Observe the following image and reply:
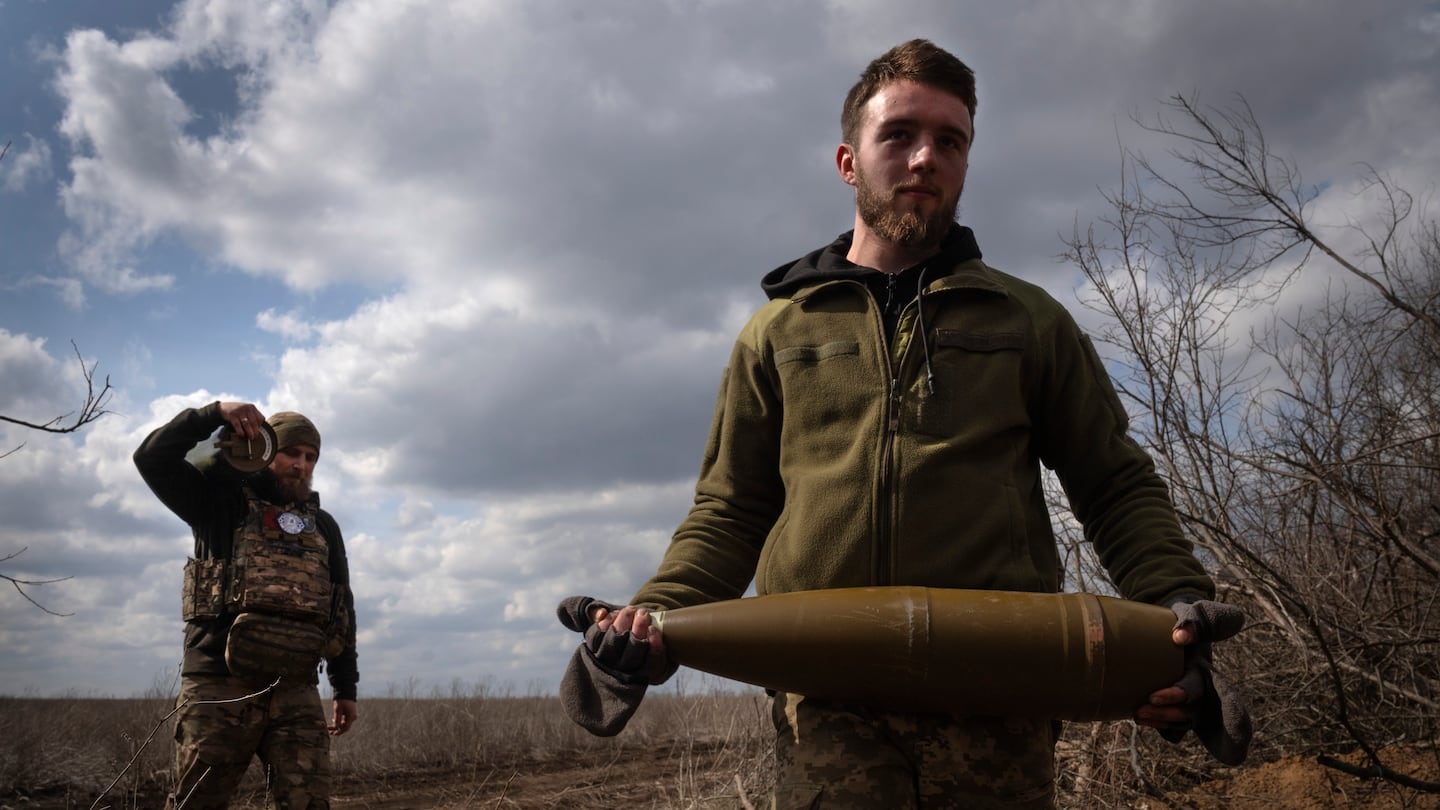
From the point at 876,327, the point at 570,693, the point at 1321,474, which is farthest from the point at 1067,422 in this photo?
the point at 1321,474

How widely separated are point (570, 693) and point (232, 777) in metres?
3.26

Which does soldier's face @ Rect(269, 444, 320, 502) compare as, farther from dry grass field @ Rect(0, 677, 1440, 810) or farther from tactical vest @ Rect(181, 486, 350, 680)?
dry grass field @ Rect(0, 677, 1440, 810)

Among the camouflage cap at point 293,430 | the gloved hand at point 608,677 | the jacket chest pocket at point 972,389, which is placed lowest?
the gloved hand at point 608,677

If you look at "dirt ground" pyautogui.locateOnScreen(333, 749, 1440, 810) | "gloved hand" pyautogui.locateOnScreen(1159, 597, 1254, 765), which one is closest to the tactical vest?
"dirt ground" pyautogui.locateOnScreen(333, 749, 1440, 810)

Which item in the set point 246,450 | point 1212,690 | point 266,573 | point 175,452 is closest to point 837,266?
point 1212,690

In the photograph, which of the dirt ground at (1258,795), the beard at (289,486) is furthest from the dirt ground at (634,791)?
the beard at (289,486)

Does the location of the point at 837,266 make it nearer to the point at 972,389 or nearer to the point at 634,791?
the point at 972,389

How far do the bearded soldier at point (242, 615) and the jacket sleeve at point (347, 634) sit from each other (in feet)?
0.62

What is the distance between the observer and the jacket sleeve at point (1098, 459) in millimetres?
2518

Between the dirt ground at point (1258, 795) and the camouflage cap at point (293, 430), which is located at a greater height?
the camouflage cap at point (293, 430)

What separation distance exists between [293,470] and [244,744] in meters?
1.29

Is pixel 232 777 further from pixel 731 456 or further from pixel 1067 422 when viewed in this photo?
pixel 1067 422

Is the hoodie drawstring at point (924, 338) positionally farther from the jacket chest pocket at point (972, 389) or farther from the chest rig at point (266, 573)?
the chest rig at point (266, 573)

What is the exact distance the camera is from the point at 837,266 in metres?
2.75
